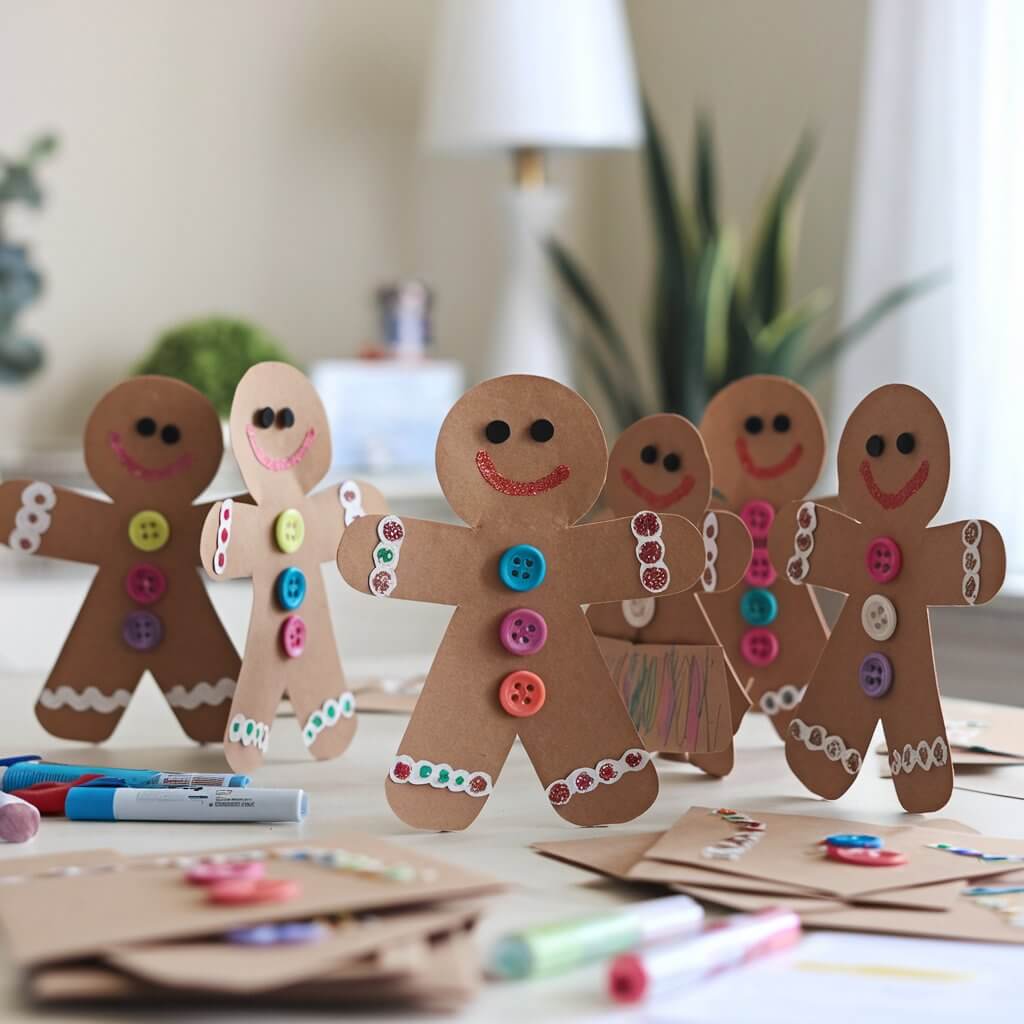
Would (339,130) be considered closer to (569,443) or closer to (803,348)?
(803,348)

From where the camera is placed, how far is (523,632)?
80 cm

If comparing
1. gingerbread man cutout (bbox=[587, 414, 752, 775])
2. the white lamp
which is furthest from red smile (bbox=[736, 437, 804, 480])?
the white lamp

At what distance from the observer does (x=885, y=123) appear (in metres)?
A: 2.25

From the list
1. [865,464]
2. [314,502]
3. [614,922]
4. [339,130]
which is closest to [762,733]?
[865,464]

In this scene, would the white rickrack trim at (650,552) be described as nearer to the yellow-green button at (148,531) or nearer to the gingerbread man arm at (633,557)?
the gingerbread man arm at (633,557)

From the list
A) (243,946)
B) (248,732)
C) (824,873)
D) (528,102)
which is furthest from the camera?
(528,102)

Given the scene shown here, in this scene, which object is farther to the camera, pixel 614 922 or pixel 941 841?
pixel 941 841

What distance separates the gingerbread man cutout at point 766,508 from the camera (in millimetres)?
990

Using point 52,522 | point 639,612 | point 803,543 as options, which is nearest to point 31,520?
point 52,522

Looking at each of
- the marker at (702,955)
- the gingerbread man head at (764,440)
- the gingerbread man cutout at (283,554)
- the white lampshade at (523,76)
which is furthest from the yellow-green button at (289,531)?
the white lampshade at (523,76)

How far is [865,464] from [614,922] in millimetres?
396

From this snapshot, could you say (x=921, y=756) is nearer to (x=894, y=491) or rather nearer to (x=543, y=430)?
(x=894, y=491)

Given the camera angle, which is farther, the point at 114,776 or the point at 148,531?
the point at 148,531

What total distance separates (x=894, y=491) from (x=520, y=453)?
231 mm
